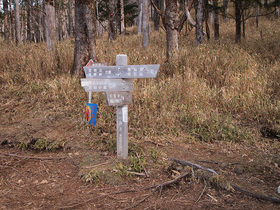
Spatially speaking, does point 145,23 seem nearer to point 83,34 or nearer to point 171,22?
point 171,22

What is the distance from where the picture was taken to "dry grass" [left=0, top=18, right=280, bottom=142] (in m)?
4.59

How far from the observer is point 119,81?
3.39m

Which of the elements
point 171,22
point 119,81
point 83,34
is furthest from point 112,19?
point 119,81

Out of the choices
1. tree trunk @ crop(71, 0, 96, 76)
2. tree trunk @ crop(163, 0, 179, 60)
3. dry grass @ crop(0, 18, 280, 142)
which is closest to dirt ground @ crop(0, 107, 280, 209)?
dry grass @ crop(0, 18, 280, 142)

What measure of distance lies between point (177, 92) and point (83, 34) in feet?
8.64

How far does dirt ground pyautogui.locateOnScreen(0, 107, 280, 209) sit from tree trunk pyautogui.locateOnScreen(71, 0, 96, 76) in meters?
1.98

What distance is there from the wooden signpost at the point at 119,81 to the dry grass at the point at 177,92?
0.98m

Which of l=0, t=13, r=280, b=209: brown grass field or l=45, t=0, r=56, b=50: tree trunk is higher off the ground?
l=45, t=0, r=56, b=50: tree trunk

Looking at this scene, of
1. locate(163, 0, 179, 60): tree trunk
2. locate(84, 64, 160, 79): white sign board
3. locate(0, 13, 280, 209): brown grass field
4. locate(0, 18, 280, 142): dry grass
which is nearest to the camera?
locate(0, 13, 280, 209): brown grass field

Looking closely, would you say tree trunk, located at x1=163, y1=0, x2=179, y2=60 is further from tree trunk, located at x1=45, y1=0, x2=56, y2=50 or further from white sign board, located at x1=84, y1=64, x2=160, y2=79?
white sign board, located at x1=84, y1=64, x2=160, y2=79

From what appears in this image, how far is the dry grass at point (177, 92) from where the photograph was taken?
459 cm

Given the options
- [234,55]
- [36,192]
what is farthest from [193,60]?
[36,192]

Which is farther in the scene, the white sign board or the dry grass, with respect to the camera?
the dry grass

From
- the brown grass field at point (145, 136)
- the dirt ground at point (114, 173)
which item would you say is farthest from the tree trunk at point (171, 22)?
the dirt ground at point (114, 173)
